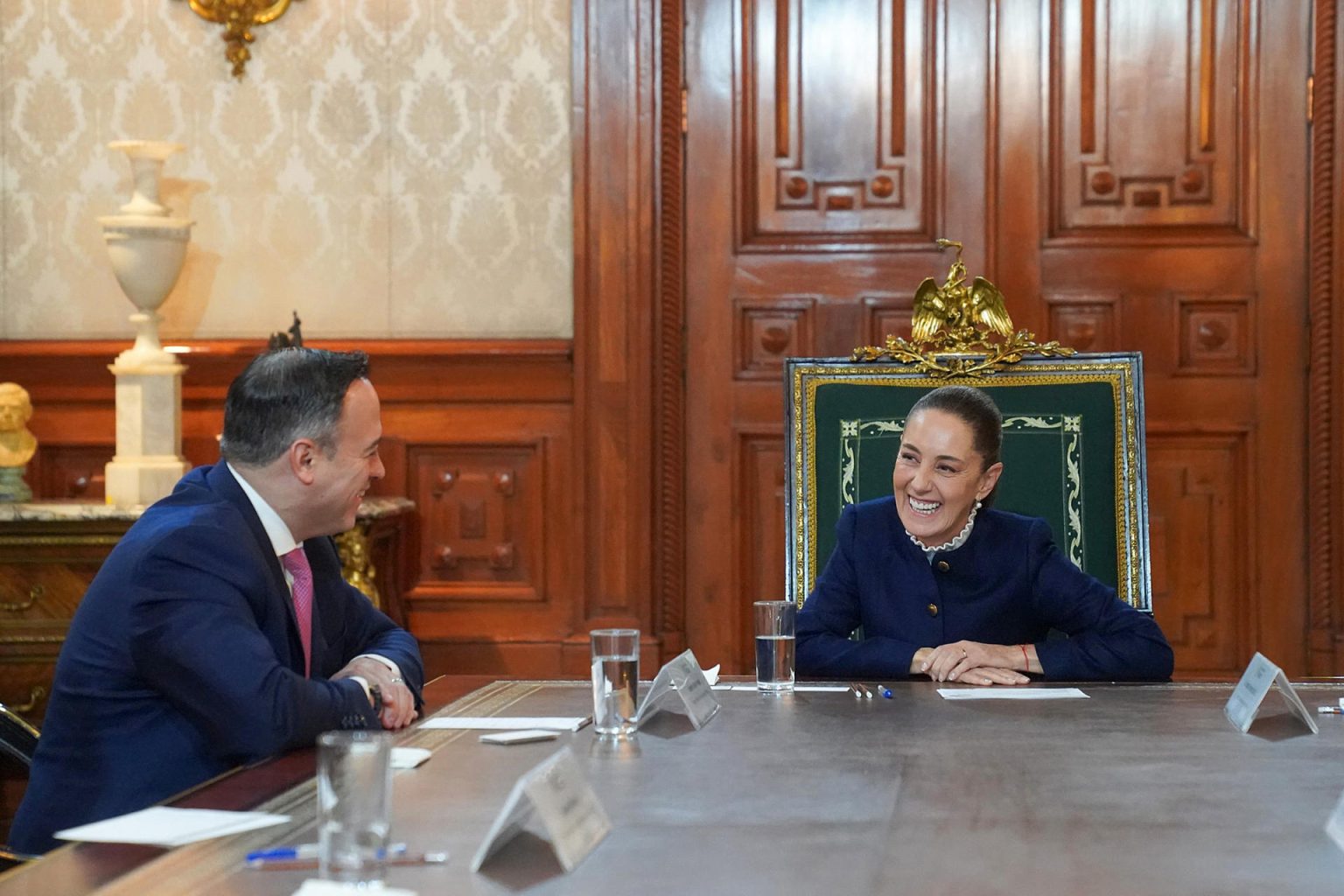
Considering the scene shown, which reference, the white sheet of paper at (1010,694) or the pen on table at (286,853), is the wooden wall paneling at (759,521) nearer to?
the white sheet of paper at (1010,694)

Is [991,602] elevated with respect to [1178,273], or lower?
lower

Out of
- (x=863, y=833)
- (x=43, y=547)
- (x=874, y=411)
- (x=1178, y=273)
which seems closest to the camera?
(x=863, y=833)

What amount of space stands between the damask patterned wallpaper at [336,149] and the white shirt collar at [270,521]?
2.43 meters

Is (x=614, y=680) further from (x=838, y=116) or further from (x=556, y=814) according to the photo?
(x=838, y=116)

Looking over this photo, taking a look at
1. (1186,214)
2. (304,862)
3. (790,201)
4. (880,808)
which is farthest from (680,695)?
(1186,214)

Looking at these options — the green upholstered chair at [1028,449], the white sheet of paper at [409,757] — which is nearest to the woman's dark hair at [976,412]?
the green upholstered chair at [1028,449]

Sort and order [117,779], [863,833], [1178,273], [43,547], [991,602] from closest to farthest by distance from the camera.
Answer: [863,833] < [117,779] < [991,602] < [43,547] < [1178,273]

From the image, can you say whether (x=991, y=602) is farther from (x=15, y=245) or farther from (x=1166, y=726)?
(x=15, y=245)

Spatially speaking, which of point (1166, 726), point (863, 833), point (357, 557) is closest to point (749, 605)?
point (357, 557)

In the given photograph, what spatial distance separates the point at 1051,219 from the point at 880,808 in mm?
3266

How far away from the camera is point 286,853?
4.31ft

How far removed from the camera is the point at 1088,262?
14.7ft

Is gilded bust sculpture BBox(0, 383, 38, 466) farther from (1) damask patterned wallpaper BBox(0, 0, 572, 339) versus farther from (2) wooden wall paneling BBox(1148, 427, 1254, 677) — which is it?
(2) wooden wall paneling BBox(1148, 427, 1254, 677)

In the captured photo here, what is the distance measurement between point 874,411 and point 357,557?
1.56m
